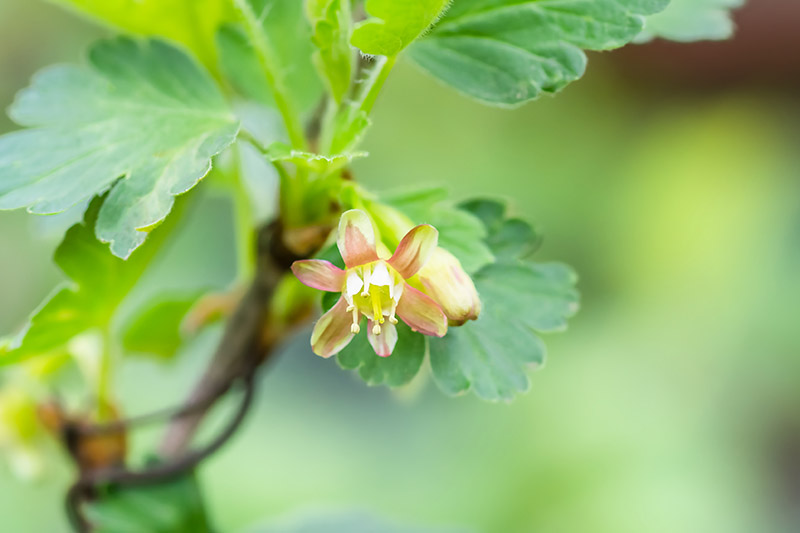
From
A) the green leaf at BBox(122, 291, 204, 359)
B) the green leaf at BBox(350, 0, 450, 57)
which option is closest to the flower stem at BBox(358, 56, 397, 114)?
the green leaf at BBox(350, 0, 450, 57)

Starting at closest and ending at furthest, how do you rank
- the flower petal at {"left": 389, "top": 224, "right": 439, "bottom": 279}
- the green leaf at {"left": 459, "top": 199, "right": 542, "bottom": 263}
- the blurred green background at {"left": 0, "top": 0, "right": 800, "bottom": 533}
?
the flower petal at {"left": 389, "top": 224, "right": 439, "bottom": 279}
the green leaf at {"left": 459, "top": 199, "right": 542, "bottom": 263}
the blurred green background at {"left": 0, "top": 0, "right": 800, "bottom": 533}

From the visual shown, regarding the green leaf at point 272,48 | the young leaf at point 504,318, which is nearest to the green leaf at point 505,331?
the young leaf at point 504,318

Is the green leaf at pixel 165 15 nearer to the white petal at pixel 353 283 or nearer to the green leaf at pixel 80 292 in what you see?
the green leaf at pixel 80 292

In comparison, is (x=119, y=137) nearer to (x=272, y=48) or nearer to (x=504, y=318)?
(x=272, y=48)

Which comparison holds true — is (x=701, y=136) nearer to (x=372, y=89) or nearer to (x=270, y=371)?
(x=270, y=371)

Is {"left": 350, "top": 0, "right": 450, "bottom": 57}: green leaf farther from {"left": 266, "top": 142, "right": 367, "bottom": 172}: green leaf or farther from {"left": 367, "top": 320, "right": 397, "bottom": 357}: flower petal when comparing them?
{"left": 367, "top": 320, "right": 397, "bottom": 357}: flower petal
